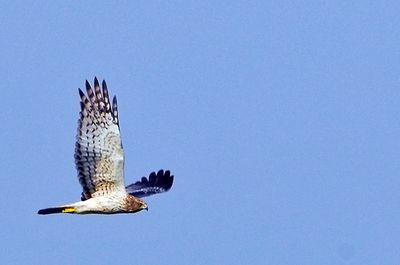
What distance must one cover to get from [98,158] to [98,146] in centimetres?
17

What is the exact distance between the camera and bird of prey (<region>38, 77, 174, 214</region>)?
14.1 metres

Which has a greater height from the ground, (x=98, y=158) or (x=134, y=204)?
(x=98, y=158)

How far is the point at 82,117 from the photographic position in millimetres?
14289

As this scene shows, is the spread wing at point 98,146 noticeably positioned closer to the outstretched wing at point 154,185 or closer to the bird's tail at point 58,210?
the bird's tail at point 58,210

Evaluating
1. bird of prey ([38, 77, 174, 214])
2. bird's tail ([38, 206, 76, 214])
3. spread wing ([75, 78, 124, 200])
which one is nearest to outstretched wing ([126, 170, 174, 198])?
bird of prey ([38, 77, 174, 214])

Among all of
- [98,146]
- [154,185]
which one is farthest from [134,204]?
[154,185]

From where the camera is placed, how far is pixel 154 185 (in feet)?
55.1

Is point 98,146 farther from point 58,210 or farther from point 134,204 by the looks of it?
point 134,204

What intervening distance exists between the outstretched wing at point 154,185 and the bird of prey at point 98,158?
1.86 metres

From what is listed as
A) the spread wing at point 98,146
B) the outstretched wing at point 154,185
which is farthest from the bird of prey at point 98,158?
the outstretched wing at point 154,185

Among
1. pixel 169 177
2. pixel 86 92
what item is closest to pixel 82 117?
pixel 86 92

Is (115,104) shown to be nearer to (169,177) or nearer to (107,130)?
(107,130)

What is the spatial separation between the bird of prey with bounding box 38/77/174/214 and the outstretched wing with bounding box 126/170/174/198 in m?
1.86

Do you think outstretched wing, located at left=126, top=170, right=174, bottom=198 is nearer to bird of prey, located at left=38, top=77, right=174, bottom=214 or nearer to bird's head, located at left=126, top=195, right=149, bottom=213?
bird's head, located at left=126, top=195, right=149, bottom=213
